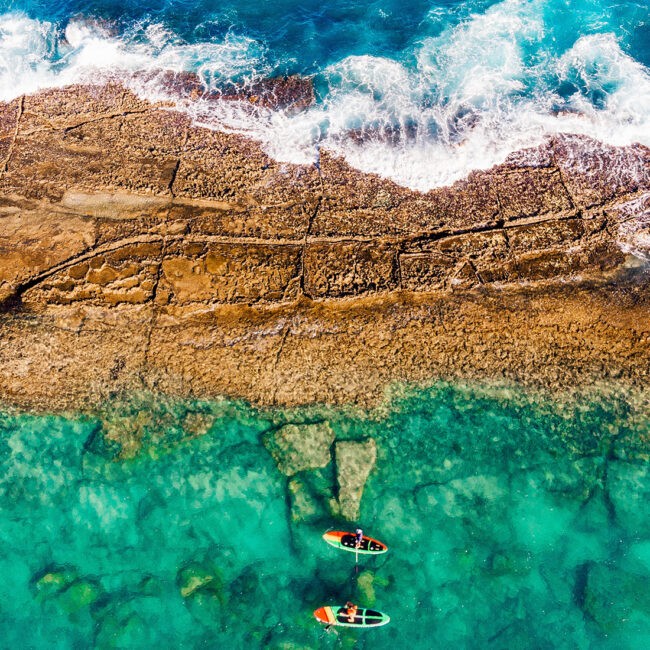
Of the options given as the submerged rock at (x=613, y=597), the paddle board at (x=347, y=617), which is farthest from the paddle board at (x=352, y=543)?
the submerged rock at (x=613, y=597)

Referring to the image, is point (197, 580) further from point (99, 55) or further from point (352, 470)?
point (99, 55)

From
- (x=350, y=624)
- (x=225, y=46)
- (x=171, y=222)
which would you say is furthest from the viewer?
(x=225, y=46)

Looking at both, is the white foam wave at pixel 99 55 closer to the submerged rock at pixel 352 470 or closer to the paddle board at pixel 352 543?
the submerged rock at pixel 352 470

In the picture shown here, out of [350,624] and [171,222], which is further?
[171,222]

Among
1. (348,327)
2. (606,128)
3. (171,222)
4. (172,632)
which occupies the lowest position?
(172,632)

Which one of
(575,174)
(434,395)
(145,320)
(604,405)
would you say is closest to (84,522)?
(145,320)

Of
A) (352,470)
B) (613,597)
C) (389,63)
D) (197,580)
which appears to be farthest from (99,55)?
(613,597)

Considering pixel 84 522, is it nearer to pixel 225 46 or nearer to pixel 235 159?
pixel 235 159
